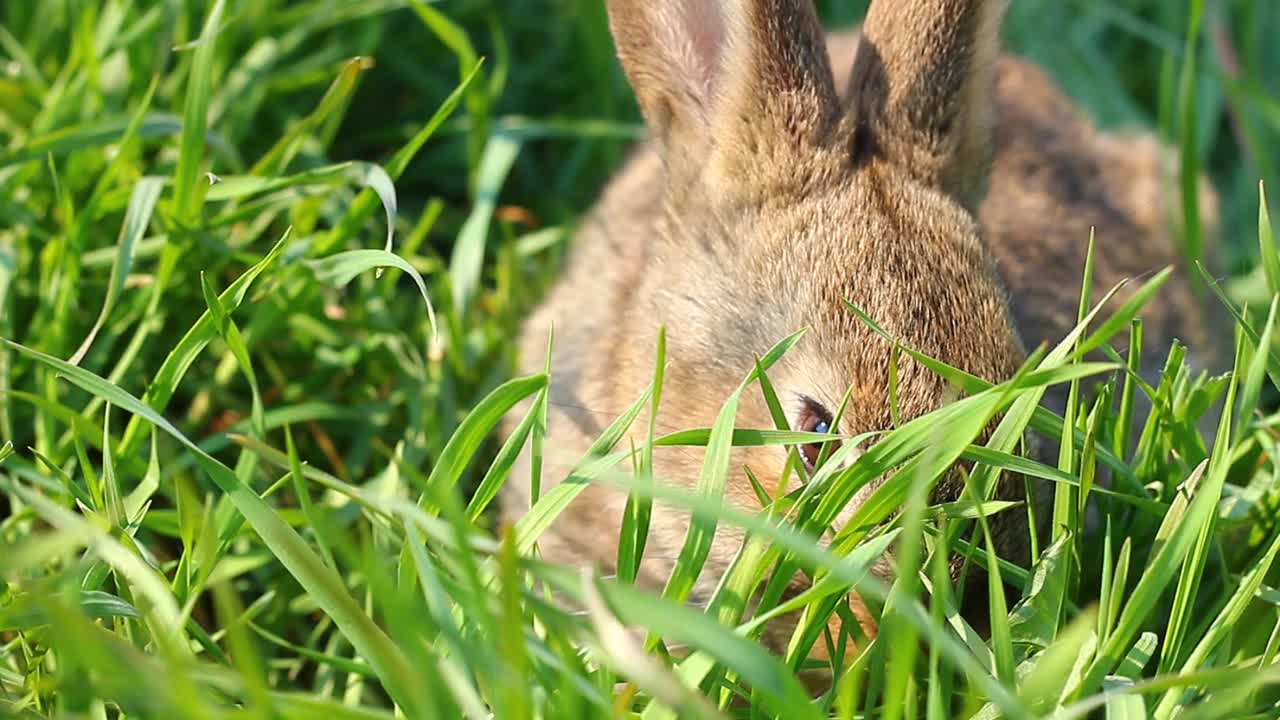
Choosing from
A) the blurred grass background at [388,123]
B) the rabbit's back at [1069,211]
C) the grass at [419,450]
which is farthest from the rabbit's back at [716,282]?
the blurred grass background at [388,123]

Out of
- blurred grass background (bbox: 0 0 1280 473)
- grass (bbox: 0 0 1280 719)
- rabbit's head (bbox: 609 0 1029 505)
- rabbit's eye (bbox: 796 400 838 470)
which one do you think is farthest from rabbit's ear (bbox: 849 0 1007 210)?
blurred grass background (bbox: 0 0 1280 473)

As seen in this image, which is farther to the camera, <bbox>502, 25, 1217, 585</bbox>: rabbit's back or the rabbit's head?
<bbox>502, 25, 1217, 585</bbox>: rabbit's back

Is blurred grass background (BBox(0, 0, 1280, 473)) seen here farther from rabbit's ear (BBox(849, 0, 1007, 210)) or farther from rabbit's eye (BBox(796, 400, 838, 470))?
rabbit's eye (BBox(796, 400, 838, 470))

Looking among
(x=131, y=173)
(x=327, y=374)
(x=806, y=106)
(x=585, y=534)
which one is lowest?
(x=585, y=534)

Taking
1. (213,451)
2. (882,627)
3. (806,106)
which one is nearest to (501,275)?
(213,451)

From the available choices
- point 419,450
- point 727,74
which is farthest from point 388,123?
point 727,74

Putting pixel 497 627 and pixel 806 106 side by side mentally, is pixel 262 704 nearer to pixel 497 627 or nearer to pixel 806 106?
pixel 497 627
